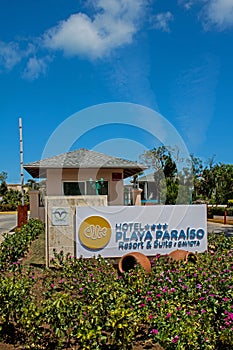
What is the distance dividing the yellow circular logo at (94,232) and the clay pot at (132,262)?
69cm

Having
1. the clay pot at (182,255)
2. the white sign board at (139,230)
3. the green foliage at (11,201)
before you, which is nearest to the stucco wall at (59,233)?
the white sign board at (139,230)

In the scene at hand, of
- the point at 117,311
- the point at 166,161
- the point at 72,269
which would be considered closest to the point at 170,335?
the point at 117,311

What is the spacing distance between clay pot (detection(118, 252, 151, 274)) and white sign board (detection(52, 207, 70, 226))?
5.32 ft

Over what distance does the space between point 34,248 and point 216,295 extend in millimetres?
7018

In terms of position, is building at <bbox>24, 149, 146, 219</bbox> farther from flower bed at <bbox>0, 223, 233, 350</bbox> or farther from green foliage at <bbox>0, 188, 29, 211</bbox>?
green foliage at <bbox>0, 188, 29, 211</bbox>

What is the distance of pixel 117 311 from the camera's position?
13.8ft

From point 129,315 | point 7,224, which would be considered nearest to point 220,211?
point 7,224

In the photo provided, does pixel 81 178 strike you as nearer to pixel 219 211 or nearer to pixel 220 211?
pixel 220 211

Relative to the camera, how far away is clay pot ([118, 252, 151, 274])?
7754 mm

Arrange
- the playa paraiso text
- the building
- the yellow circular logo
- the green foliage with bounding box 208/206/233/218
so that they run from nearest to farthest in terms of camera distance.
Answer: the yellow circular logo
the playa paraiso text
the building
the green foliage with bounding box 208/206/233/218

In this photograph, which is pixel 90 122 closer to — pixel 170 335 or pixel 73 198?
pixel 73 198

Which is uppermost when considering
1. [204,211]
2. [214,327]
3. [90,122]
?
[90,122]

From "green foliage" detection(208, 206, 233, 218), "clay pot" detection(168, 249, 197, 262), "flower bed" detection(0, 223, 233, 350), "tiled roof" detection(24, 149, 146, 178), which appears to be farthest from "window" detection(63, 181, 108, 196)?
"green foliage" detection(208, 206, 233, 218)

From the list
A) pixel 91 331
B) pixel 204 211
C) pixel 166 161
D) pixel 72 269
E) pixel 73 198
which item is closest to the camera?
pixel 91 331
